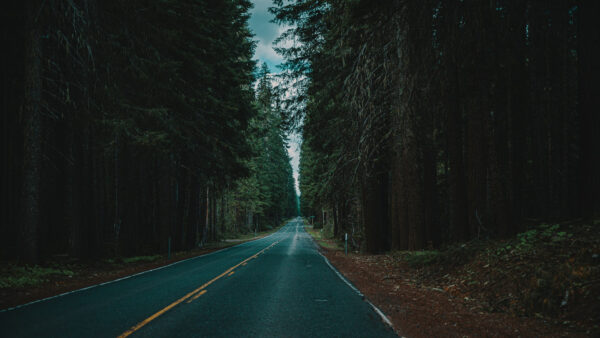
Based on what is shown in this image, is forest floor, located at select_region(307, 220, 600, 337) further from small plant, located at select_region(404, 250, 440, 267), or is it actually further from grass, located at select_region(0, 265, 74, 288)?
grass, located at select_region(0, 265, 74, 288)

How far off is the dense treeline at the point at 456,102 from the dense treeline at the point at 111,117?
214 inches

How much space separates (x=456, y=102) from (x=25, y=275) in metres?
14.6

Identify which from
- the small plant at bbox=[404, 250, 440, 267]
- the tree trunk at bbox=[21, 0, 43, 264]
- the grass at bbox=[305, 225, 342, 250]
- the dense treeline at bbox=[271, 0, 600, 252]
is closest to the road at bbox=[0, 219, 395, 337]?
the small plant at bbox=[404, 250, 440, 267]

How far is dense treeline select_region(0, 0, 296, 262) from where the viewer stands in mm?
11125

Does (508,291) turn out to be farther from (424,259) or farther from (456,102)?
(456,102)

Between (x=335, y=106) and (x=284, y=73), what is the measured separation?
335cm

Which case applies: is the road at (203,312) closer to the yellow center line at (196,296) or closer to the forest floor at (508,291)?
the yellow center line at (196,296)

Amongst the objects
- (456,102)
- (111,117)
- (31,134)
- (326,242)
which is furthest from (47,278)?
(326,242)

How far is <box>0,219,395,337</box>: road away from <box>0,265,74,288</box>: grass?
2.19m

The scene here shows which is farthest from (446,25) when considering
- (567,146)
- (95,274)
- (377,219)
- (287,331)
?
(95,274)

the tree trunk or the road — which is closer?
the road

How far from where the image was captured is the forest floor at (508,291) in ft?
16.8

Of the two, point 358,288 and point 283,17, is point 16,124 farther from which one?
point 358,288

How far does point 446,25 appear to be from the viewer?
6418mm
